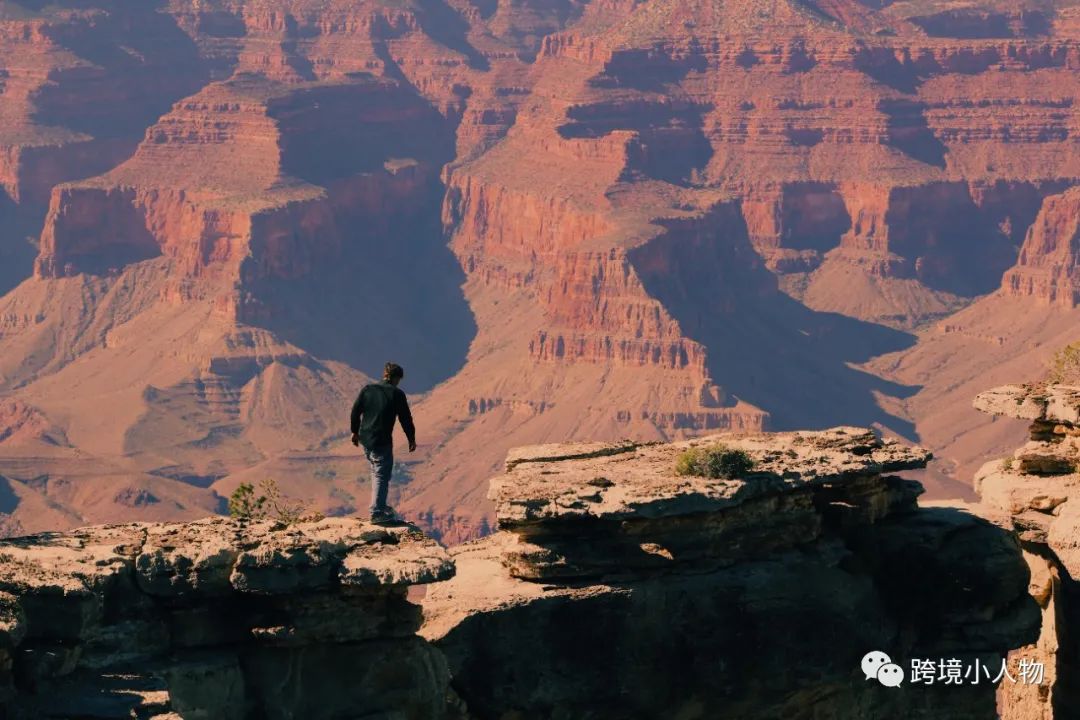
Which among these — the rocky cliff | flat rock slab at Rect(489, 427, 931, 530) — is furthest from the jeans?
flat rock slab at Rect(489, 427, 931, 530)

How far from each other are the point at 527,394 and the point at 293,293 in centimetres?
3430

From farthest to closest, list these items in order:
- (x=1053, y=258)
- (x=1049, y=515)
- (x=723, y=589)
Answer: (x=1053, y=258)
(x=1049, y=515)
(x=723, y=589)

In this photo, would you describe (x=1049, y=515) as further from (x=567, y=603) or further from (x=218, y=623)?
(x=218, y=623)

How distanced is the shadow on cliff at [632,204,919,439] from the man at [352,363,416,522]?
131853mm

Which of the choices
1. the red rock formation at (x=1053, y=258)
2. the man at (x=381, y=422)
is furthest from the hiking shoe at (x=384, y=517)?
the red rock formation at (x=1053, y=258)

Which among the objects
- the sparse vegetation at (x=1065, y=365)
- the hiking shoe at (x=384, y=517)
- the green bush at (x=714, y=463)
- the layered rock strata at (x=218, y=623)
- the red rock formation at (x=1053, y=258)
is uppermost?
the red rock formation at (x=1053, y=258)

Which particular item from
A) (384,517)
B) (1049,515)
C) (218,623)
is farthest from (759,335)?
(218,623)

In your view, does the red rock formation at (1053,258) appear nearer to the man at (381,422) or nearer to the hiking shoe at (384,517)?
the man at (381,422)

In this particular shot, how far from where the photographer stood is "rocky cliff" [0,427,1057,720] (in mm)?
24344

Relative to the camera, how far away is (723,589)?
28531 millimetres

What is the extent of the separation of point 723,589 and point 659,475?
5.07 feet

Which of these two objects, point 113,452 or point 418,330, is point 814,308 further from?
point 113,452

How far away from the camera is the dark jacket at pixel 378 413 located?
91.0 ft

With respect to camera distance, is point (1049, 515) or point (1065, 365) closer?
point (1049, 515)
